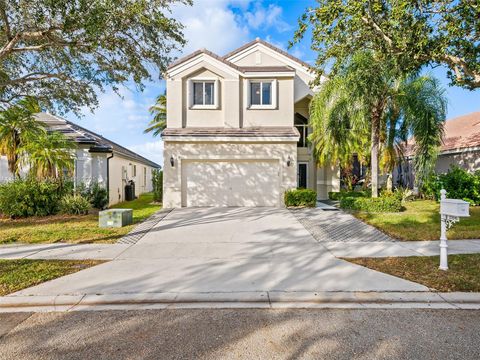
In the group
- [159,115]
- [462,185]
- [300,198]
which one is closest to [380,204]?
[300,198]

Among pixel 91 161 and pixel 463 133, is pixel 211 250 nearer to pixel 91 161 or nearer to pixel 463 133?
pixel 91 161

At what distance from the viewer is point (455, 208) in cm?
500

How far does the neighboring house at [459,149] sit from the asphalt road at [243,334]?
43.5 ft

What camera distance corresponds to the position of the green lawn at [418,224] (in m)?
7.74

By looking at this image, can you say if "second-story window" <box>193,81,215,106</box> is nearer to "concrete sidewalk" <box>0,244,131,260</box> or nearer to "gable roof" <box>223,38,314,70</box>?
"gable roof" <box>223,38,314,70</box>

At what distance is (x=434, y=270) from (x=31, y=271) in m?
7.83

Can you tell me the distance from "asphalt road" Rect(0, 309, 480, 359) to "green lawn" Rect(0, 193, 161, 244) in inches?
170

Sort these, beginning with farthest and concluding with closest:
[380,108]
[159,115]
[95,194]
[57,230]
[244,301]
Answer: [159,115]
[95,194]
[380,108]
[57,230]
[244,301]

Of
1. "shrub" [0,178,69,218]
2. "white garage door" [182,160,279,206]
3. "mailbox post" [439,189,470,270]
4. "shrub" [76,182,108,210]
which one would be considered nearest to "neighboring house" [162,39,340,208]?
"white garage door" [182,160,279,206]

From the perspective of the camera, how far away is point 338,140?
13078 millimetres

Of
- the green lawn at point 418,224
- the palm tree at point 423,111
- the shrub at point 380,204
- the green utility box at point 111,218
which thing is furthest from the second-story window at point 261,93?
the green utility box at point 111,218

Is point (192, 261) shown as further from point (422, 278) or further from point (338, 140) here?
point (338, 140)

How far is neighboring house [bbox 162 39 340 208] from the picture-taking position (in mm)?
13703

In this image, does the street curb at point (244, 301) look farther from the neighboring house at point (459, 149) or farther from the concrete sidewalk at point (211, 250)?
the neighboring house at point (459, 149)
